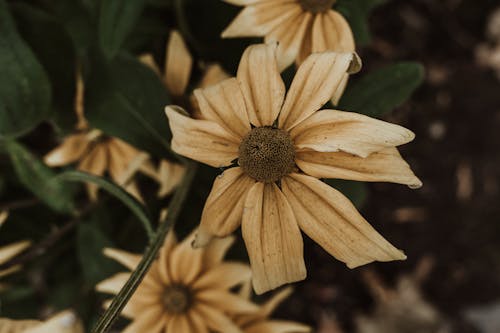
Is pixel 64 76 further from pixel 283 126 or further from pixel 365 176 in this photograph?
pixel 365 176

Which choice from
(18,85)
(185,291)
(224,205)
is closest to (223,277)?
(185,291)

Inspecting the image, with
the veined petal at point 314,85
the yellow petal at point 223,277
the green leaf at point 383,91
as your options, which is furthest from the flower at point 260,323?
the veined petal at point 314,85

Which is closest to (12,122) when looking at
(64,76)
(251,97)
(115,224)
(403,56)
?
(64,76)

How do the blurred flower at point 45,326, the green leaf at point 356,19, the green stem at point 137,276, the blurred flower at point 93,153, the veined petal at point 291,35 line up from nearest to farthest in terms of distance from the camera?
the green stem at point 137,276 → the blurred flower at point 45,326 → the veined petal at point 291,35 → the green leaf at point 356,19 → the blurred flower at point 93,153

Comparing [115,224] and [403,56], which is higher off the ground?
[403,56]

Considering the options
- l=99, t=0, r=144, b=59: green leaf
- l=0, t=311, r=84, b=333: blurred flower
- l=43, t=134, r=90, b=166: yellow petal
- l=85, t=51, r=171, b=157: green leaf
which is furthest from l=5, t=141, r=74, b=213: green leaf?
l=0, t=311, r=84, b=333: blurred flower

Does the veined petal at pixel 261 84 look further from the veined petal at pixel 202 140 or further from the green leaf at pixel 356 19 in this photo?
the green leaf at pixel 356 19
